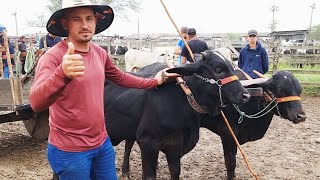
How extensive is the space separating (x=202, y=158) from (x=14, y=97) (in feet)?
9.13

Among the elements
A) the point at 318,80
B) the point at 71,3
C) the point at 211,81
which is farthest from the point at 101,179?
the point at 318,80

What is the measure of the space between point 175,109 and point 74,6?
1561 millimetres

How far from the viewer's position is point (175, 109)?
3.37 metres

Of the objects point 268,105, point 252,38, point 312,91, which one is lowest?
point 312,91

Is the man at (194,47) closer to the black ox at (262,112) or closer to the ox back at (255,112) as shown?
the black ox at (262,112)

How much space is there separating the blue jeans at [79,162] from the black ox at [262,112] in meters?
2.08

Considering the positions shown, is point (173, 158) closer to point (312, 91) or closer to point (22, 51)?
point (22, 51)

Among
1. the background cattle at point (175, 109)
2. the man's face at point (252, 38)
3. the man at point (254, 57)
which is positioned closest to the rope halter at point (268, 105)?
the background cattle at point (175, 109)

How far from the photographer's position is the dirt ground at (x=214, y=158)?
15.6 feet

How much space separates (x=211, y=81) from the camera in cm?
325

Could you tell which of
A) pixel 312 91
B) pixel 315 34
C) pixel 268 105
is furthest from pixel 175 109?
pixel 315 34

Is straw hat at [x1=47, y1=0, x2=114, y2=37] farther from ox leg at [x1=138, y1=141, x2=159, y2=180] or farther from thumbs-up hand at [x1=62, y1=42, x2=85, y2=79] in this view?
ox leg at [x1=138, y1=141, x2=159, y2=180]

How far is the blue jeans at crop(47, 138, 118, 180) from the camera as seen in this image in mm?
2182

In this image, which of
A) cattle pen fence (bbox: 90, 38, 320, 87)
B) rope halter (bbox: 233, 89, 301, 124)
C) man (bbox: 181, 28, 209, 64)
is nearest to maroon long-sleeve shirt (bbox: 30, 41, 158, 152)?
rope halter (bbox: 233, 89, 301, 124)
